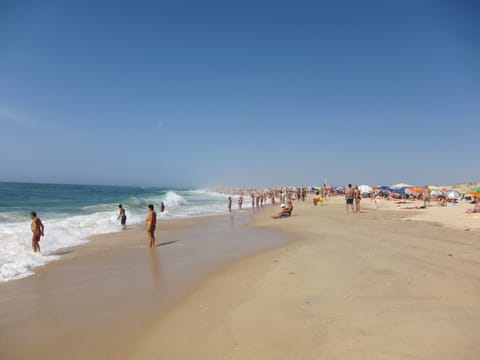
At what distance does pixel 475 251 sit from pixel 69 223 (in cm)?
1793

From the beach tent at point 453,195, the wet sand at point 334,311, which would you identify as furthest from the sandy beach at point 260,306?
the beach tent at point 453,195

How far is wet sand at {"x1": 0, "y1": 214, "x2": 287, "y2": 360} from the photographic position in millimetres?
3926

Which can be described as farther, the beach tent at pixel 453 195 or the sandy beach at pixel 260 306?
the beach tent at pixel 453 195

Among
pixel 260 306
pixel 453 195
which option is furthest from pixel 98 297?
pixel 453 195

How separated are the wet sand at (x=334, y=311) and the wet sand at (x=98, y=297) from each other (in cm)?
50

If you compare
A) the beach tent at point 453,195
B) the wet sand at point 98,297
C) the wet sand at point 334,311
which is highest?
the beach tent at point 453,195

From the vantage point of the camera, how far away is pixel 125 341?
154 inches

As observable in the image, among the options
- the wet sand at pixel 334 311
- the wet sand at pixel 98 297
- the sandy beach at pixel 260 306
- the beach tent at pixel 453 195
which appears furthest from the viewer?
the beach tent at pixel 453 195

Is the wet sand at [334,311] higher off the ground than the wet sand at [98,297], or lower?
higher

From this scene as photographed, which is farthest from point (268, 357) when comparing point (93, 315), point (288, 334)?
point (93, 315)

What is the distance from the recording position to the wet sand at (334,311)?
3.33 m

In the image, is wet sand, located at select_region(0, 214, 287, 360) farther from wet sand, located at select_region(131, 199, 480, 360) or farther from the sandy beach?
wet sand, located at select_region(131, 199, 480, 360)

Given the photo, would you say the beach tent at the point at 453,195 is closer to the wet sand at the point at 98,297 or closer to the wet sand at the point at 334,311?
the wet sand at the point at 334,311

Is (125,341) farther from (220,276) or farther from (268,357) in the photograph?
(220,276)
